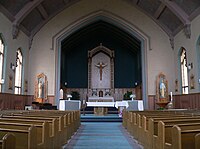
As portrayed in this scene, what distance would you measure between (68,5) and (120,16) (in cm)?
370

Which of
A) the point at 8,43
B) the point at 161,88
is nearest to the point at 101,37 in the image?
the point at 161,88

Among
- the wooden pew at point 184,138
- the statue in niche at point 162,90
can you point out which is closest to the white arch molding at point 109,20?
the statue in niche at point 162,90

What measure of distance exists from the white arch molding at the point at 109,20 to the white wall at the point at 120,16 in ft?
0.66

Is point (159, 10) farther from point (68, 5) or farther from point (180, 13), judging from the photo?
point (68, 5)

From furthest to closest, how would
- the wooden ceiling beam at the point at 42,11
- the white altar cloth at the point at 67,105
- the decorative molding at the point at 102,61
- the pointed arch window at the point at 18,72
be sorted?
the decorative molding at the point at 102,61
the pointed arch window at the point at 18,72
the wooden ceiling beam at the point at 42,11
the white altar cloth at the point at 67,105

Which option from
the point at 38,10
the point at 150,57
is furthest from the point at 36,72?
the point at 150,57

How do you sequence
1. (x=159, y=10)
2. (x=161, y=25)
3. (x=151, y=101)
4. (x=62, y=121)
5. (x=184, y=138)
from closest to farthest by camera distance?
(x=184, y=138) → (x=62, y=121) → (x=159, y=10) → (x=151, y=101) → (x=161, y=25)

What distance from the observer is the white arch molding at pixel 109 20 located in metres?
14.9

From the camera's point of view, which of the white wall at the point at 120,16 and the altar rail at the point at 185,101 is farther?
the white wall at the point at 120,16

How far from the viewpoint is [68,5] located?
15.4 meters

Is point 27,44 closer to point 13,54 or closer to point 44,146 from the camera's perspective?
point 13,54

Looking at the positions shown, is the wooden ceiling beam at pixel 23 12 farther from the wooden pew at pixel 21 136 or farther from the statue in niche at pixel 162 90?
the wooden pew at pixel 21 136

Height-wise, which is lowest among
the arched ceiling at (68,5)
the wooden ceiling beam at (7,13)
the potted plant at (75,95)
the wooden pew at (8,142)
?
the wooden pew at (8,142)

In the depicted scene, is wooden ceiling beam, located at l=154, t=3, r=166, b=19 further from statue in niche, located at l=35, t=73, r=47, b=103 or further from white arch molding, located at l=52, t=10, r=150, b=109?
statue in niche, located at l=35, t=73, r=47, b=103
